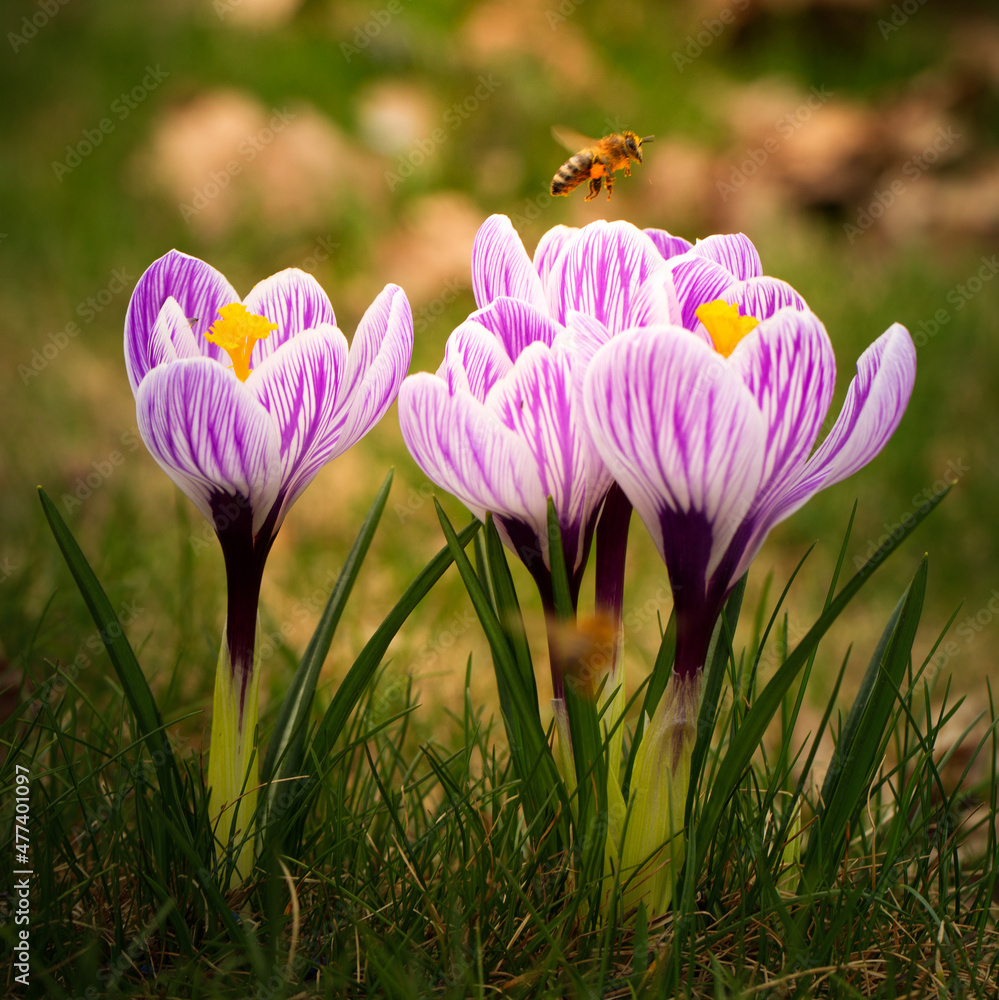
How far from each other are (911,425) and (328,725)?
8.61ft

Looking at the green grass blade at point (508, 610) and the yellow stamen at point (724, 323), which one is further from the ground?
the yellow stamen at point (724, 323)

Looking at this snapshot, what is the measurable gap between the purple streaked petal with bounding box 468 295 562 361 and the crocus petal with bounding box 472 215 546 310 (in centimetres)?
5

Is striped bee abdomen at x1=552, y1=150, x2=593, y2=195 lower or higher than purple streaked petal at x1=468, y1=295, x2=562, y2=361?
higher

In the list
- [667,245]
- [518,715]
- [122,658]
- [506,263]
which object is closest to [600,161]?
[667,245]

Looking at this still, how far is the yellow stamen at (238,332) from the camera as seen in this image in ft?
2.83

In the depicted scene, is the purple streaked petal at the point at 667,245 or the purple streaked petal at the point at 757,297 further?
the purple streaked petal at the point at 667,245

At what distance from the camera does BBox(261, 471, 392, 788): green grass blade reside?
0.98 metres

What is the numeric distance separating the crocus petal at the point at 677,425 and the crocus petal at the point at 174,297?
41 cm

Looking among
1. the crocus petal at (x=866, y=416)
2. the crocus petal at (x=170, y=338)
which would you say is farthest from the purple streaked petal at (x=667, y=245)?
the crocus petal at (x=170, y=338)

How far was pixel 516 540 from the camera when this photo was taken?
88cm

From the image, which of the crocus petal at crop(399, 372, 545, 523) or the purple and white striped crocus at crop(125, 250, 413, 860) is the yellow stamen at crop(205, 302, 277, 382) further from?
the crocus petal at crop(399, 372, 545, 523)

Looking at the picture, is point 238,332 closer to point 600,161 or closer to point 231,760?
point 231,760

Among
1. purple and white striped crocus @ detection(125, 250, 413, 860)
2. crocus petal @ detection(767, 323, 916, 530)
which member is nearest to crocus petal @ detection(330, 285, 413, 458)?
purple and white striped crocus @ detection(125, 250, 413, 860)

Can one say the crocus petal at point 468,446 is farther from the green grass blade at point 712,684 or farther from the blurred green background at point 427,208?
the blurred green background at point 427,208
